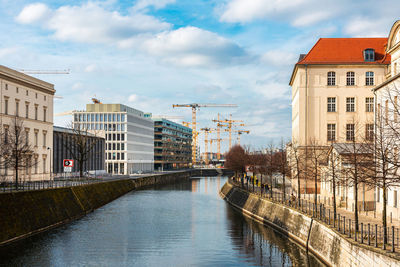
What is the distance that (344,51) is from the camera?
6938 centimetres

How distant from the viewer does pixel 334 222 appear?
106 ft

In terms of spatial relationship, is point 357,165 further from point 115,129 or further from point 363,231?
point 115,129

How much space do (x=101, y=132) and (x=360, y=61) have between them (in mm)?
78496

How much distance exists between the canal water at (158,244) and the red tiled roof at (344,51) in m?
27.8

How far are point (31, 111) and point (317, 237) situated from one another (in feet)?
184

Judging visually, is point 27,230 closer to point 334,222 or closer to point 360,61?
point 334,222

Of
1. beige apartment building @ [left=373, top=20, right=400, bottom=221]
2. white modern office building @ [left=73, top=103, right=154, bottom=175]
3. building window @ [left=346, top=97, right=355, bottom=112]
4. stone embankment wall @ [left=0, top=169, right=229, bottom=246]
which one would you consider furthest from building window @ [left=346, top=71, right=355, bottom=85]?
white modern office building @ [left=73, top=103, right=154, bottom=175]

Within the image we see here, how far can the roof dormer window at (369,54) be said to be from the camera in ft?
221

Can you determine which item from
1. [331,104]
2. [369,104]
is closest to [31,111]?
[331,104]

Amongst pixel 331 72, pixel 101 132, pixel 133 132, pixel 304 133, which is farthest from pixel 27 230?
pixel 133 132

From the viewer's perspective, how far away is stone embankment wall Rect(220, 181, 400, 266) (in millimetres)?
23183

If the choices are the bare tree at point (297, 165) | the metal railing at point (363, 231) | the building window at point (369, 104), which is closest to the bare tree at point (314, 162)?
the bare tree at point (297, 165)

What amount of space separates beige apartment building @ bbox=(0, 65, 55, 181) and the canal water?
2130 centimetres

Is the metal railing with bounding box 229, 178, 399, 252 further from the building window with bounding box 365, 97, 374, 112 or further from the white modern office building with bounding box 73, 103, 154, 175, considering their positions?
the white modern office building with bounding box 73, 103, 154, 175
